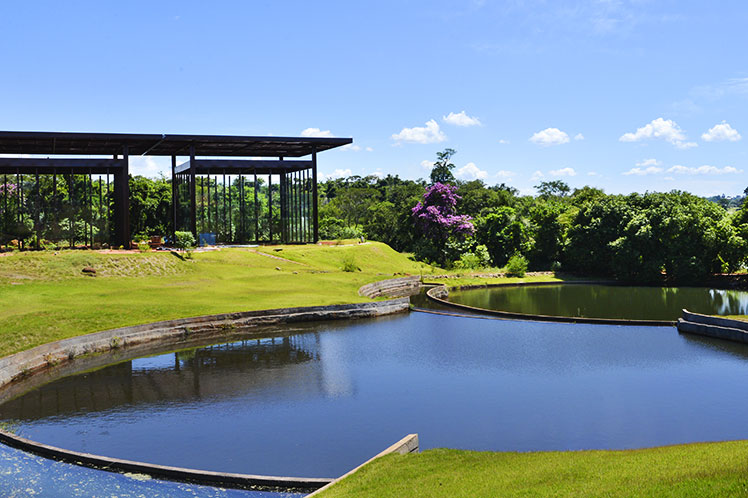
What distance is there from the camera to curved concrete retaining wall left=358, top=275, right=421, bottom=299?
47.3m

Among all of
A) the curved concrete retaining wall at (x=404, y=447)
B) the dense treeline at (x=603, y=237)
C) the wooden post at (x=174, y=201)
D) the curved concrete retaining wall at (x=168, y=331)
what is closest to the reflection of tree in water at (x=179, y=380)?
the curved concrete retaining wall at (x=168, y=331)

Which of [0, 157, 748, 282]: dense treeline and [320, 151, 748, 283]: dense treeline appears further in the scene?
[320, 151, 748, 283]: dense treeline

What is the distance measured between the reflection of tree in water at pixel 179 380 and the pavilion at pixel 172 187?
2941cm

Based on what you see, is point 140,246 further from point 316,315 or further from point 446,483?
point 446,483

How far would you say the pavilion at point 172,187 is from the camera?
4989cm

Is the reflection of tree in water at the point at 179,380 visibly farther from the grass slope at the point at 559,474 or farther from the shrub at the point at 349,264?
the shrub at the point at 349,264

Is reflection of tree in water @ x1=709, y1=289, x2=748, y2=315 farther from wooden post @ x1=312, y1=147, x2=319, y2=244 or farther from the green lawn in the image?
wooden post @ x1=312, y1=147, x2=319, y2=244

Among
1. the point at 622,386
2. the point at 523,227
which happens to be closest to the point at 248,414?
the point at 622,386

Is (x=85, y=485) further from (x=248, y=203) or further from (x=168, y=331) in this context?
(x=248, y=203)

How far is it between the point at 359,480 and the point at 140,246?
1683 inches

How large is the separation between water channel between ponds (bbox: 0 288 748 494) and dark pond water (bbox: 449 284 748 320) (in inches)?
406

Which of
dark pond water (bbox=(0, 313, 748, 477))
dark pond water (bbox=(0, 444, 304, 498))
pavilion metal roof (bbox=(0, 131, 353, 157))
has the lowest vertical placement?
dark pond water (bbox=(0, 444, 304, 498))

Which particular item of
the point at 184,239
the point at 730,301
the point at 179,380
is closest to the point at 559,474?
the point at 179,380

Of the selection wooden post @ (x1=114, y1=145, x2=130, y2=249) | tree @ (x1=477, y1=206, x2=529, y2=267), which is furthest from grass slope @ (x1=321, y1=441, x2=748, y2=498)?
tree @ (x1=477, y1=206, x2=529, y2=267)
